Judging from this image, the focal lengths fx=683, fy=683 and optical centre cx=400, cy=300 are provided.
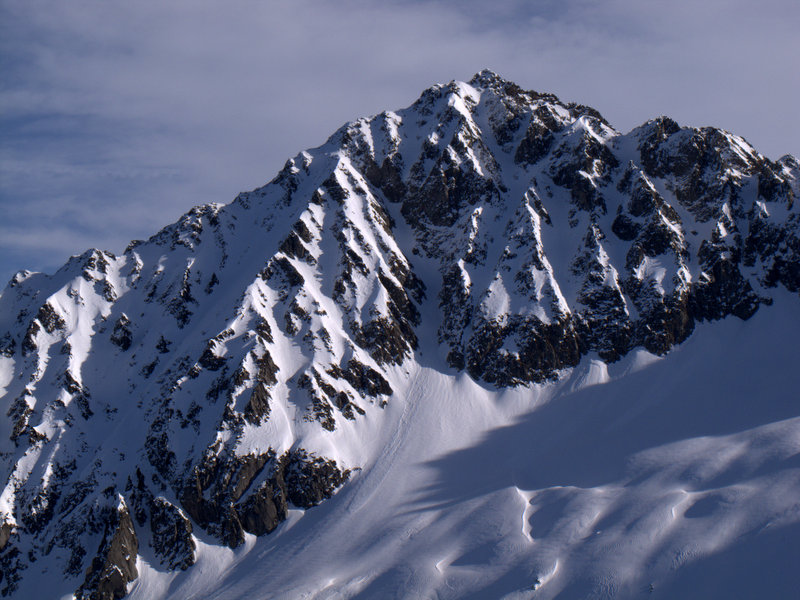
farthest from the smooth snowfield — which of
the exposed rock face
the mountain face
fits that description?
the mountain face

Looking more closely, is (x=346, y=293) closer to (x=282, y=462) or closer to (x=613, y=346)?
(x=282, y=462)

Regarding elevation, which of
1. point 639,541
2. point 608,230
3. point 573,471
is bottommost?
point 639,541

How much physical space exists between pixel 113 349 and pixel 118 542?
1669 inches

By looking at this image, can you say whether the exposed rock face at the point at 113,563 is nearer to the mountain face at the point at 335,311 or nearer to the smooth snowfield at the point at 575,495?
the mountain face at the point at 335,311

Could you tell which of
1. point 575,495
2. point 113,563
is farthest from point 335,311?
point 113,563

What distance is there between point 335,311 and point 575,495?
5169cm

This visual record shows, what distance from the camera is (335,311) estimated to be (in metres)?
→ 120

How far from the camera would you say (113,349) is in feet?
403

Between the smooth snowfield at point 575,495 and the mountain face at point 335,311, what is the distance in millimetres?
2982

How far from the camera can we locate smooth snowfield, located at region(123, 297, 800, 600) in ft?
253

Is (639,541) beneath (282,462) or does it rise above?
beneath

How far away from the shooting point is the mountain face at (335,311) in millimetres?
97312

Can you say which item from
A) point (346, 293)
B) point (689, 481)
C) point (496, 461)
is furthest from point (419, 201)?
point (689, 481)

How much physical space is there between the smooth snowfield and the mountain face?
2.98m
